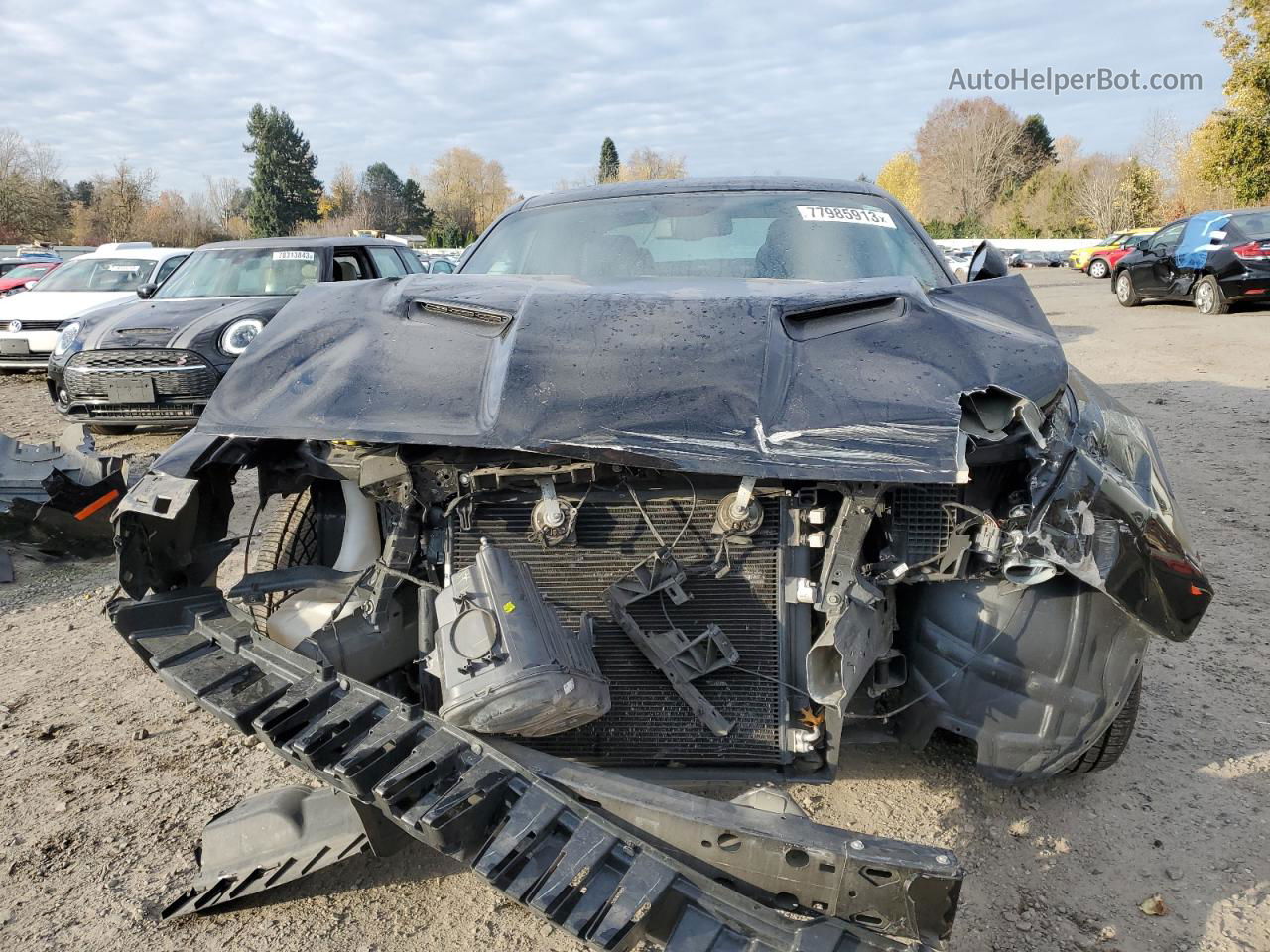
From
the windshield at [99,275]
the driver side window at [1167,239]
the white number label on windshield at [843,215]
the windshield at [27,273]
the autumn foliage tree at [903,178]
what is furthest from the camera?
the autumn foliage tree at [903,178]

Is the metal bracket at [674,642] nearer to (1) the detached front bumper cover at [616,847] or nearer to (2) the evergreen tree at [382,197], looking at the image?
(1) the detached front bumper cover at [616,847]

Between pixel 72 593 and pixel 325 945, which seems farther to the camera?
pixel 72 593

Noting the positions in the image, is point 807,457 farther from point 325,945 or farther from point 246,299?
point 246,299

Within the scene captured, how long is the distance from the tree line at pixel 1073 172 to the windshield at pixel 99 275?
583 inches

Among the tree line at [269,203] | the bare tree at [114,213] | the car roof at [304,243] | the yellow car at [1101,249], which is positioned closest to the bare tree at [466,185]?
the tree line at [269,203]

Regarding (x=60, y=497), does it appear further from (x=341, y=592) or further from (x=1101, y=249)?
(x=1101, y=249)

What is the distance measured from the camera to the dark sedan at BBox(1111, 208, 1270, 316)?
12688 mm

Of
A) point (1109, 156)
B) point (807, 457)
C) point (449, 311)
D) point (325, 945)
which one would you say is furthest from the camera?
point (1109, 156)

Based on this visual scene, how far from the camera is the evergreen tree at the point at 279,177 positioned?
58.9 m

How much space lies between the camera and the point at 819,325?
2273 mm

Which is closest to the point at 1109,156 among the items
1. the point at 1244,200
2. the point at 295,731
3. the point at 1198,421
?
the point at 1244,200

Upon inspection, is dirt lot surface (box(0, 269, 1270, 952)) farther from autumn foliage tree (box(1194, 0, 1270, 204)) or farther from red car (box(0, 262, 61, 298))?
autumn foliage tree (box(1194, 0, 1270, 204))

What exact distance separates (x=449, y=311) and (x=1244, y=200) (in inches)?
1076

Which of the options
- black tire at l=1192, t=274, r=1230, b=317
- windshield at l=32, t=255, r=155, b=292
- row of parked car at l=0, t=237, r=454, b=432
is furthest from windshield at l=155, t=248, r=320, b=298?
black tire at l=1192, t=274, r=1230, b=317
